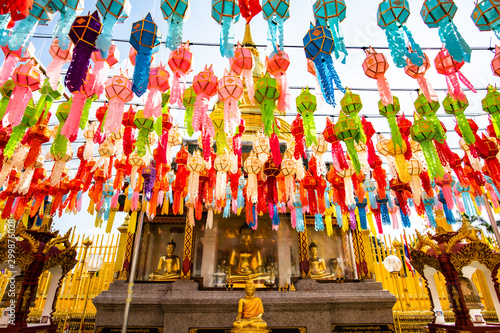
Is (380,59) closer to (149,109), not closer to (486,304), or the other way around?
(149,109)

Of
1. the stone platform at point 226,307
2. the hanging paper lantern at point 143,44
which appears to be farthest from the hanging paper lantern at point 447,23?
the stone platform at point 226,307

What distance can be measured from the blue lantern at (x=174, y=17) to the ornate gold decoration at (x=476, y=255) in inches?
345

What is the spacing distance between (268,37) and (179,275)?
10.4 metres

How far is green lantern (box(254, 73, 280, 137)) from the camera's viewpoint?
188 inches

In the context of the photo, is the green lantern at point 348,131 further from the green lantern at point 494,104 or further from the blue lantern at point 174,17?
the blue lantern at point 174,17

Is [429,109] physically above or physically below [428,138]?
above

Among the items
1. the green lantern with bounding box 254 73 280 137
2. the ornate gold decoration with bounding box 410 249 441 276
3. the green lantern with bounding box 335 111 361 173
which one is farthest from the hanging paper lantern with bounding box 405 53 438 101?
the ornate gold decoration with bounding box 410 249 441 276

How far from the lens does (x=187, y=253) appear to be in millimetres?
11250

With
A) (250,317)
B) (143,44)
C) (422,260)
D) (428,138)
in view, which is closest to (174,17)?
(143,44)

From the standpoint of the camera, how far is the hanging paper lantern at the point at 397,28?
3693mm

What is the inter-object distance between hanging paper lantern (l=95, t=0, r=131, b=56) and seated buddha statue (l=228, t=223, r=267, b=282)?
33.0ft

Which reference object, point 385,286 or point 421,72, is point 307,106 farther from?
point 385,286

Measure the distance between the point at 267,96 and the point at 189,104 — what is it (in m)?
1.53

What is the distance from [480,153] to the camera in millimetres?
6480
